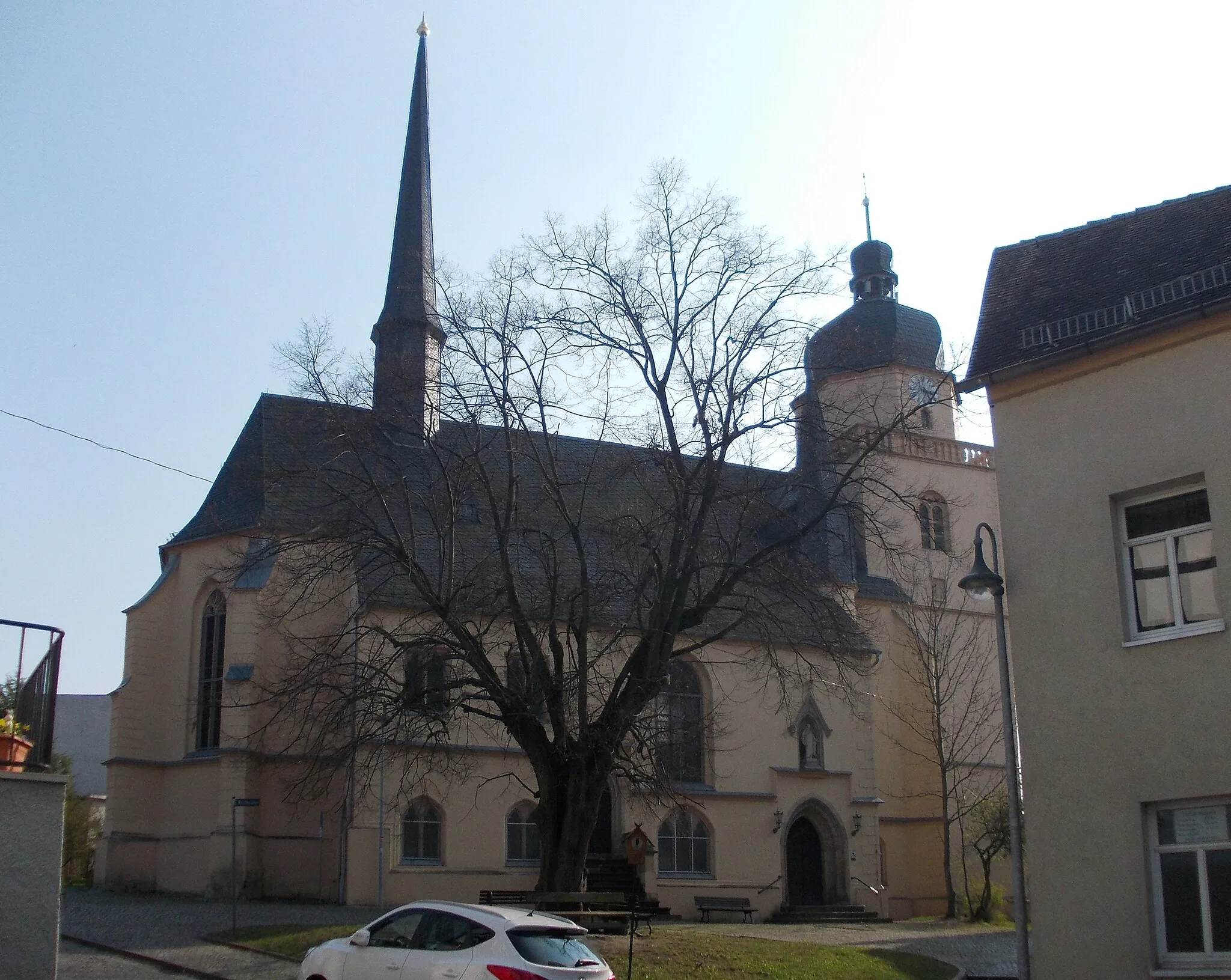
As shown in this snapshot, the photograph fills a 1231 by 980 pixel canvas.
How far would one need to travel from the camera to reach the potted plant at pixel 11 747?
1070 centimetres

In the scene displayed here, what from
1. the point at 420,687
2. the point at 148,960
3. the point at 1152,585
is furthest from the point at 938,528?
the point at 1152,585

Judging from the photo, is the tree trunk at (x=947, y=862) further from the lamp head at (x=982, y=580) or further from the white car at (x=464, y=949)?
the white car at (x=464, y=949)

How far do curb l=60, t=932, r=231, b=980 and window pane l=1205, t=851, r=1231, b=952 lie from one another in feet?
37.6

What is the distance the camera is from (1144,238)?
13977 mm

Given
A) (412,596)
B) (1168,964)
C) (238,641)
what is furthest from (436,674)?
(1168,964)

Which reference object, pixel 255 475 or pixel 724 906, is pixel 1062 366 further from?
pixel 724 906

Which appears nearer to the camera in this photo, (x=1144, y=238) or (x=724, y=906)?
(x=1144, y=238)

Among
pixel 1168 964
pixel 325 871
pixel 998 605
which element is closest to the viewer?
pixel 1168 964

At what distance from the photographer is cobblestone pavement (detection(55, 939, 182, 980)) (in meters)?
16.4

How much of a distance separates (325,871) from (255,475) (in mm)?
12415

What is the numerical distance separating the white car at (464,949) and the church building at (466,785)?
37.7 feet

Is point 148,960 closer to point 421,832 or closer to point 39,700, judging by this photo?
point 39,700

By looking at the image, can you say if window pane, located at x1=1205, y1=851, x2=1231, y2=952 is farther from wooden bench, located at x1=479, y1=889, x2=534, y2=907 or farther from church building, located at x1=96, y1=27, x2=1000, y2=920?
wooden bench, located at x1=479, y1=889, x2=534, y2=907

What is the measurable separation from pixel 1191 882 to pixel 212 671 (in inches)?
948
